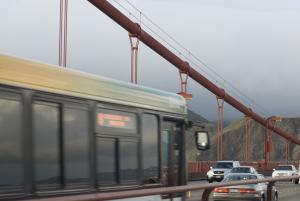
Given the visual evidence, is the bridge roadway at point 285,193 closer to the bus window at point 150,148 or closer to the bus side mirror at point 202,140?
the bus window at point 150,148

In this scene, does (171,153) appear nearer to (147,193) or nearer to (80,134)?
(80,134)

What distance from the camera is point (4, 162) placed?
7.09 metres

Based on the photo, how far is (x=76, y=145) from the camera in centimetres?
841

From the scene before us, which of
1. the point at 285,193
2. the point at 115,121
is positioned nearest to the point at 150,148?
the point at 115,121

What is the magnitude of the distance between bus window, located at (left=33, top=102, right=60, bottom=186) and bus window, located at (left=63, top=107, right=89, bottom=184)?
8.1 inches

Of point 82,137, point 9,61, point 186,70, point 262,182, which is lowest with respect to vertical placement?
point 262,182

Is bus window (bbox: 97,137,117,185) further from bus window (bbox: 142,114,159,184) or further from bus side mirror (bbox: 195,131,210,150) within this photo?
bus side mirror (bbox: 195,131,210,150)

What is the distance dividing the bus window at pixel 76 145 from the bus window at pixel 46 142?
0.21m

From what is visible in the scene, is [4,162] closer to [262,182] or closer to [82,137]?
[82,137]

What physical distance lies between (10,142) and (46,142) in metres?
0.66

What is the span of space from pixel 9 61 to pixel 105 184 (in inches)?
94.4

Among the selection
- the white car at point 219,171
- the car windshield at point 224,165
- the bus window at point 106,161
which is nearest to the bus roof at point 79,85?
the bus window at point 106,161

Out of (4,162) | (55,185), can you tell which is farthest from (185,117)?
(4,162)

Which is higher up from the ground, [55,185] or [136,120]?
[136,120]
